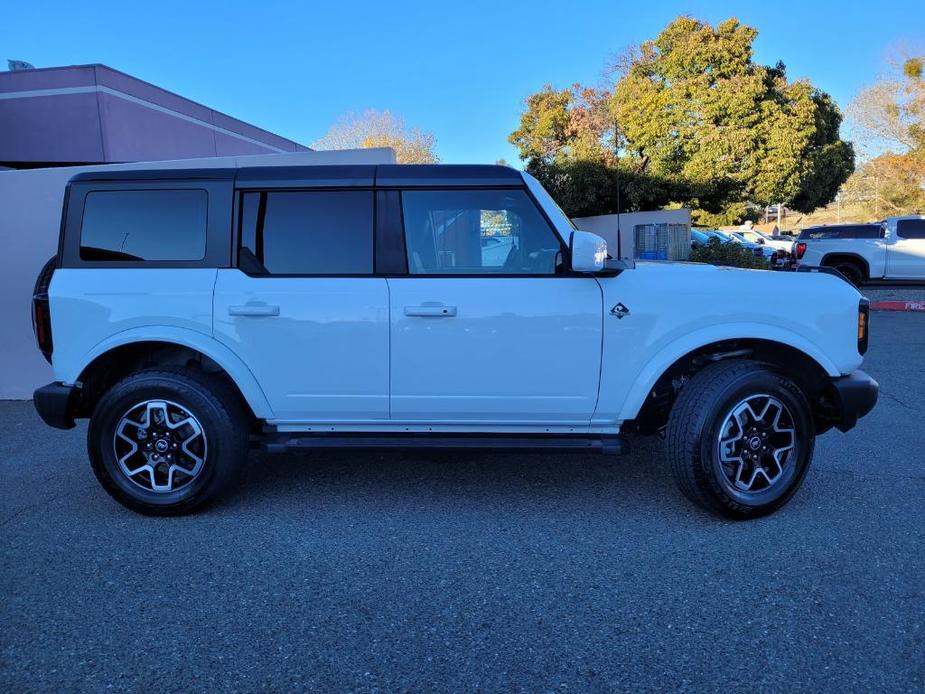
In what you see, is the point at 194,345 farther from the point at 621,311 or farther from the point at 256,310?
the point at 621,311

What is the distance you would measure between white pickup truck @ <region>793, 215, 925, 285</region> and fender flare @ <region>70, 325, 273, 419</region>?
1520 centimetres

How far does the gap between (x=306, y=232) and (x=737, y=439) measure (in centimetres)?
272

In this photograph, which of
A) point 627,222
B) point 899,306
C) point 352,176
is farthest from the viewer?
point 627,222

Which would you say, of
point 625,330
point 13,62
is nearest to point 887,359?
point 625,330

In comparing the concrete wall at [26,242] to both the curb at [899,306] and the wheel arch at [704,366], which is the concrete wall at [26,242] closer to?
the wheel arch at [704,366]

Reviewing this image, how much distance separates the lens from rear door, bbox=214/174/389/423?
3.73 m

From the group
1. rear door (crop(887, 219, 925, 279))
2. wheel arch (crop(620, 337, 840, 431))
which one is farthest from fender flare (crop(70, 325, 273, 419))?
rear door (crop(887, 219, 925, 279))

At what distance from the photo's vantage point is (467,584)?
10.1ft

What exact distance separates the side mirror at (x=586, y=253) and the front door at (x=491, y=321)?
15 cm

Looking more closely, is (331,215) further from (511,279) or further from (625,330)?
(625,330)

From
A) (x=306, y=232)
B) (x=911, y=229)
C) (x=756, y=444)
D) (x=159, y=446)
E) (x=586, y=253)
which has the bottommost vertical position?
(x=159, y=446)

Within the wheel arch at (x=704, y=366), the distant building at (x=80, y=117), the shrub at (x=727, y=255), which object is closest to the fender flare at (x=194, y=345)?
the wheel arch at (x=704, y=366)

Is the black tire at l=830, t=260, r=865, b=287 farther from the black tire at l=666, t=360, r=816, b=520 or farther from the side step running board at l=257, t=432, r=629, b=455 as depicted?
the side step running board at l=257, t=432, r=629, b=455

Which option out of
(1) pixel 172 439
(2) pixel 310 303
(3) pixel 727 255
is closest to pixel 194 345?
(1) pixel 172 439
